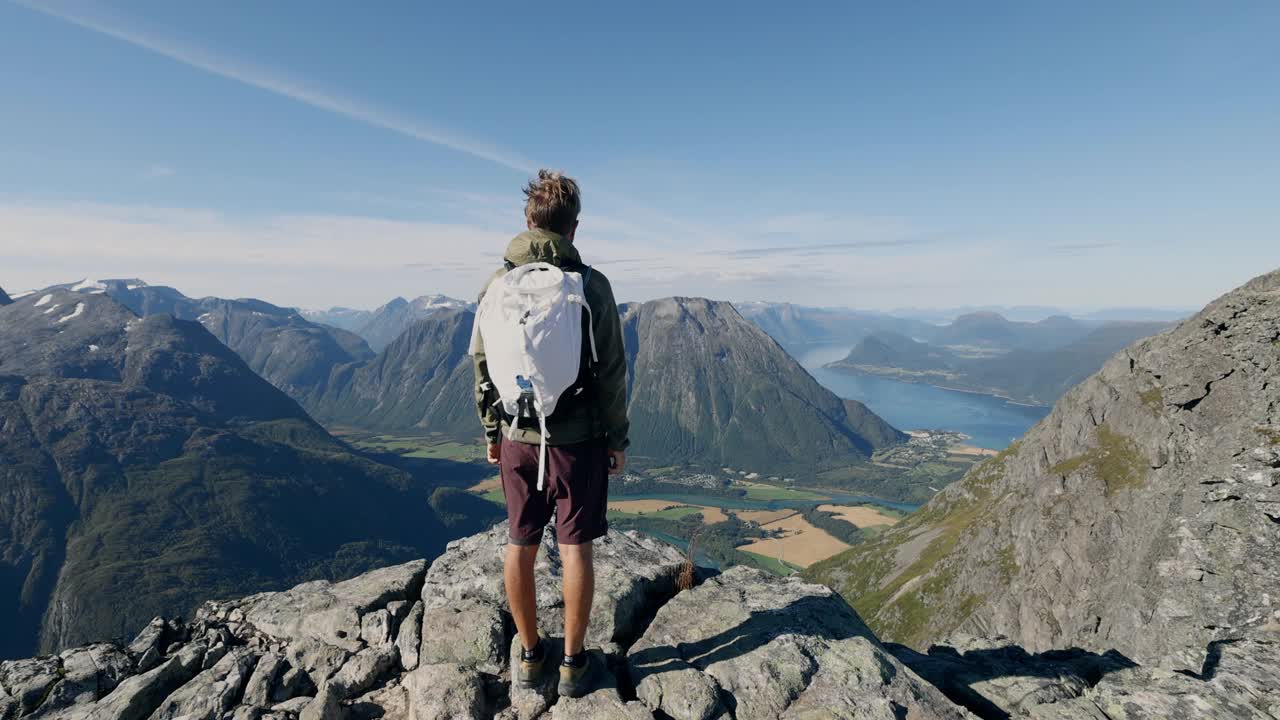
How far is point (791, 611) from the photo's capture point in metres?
9.41

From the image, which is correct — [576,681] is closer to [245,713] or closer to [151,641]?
[245,713]

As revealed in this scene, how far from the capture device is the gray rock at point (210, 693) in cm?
807

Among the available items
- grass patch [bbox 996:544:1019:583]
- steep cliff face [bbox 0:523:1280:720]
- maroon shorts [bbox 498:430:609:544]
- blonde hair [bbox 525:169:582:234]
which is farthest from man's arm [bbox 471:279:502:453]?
grass patch [bbox 996:544:1019:583]

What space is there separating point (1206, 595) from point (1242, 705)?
92.9 feet

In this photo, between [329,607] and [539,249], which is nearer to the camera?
[539,249]

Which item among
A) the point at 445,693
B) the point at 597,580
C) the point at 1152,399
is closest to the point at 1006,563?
the point at 1152,399

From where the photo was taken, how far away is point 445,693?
733 cm

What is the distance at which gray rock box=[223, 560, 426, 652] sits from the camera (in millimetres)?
9695

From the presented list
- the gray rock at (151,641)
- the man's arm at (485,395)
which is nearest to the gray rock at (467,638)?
the man's arm at (485,395)

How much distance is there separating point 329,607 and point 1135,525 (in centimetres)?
9321

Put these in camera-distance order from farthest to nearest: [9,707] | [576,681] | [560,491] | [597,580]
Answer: [597,580] < [9,707] < [576,681] < [560,491]

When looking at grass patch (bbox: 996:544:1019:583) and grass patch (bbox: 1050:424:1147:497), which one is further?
grass patch (bbox: 996:544:1019:583)

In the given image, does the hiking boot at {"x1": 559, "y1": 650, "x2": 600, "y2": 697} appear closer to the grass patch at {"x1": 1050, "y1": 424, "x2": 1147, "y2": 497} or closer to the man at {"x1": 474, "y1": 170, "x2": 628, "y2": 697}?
the man at {"x1": 474, "y1": 170, "x2": 628, "y2": 697}

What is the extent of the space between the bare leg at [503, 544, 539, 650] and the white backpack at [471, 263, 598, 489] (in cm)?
110
